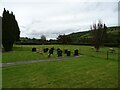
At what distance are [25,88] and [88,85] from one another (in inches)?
128

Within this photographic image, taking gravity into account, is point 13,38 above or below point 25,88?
above

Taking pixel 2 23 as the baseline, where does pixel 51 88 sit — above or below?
below

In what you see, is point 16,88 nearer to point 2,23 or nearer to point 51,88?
point 51,88

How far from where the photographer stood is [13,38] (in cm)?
4053

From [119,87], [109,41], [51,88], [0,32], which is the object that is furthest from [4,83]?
[109,41]

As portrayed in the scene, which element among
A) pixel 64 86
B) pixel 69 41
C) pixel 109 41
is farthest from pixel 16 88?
pixel 69 41

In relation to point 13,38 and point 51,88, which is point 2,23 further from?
point 51,88

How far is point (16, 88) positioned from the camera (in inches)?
355

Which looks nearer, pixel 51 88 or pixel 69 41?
pixel 51 88

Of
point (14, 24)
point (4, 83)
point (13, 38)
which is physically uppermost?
point (14, 24)

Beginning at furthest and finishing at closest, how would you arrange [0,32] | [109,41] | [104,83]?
[109,41] < [0,32] < [104,83]

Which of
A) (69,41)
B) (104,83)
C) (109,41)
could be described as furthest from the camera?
(69,41)

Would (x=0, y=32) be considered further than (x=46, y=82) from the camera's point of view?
Yes

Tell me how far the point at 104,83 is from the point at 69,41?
59.7 m
